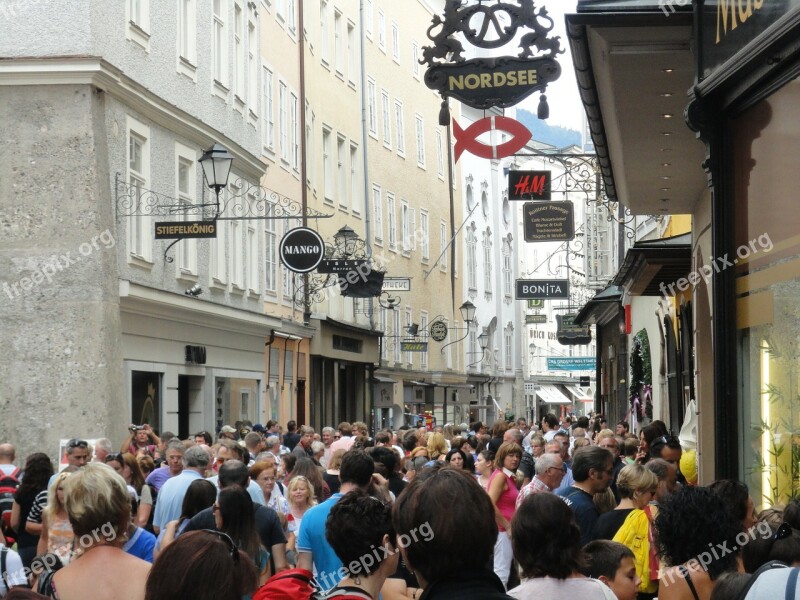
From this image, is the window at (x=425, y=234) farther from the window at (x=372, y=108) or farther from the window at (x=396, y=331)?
the window at (x=372, y=108)

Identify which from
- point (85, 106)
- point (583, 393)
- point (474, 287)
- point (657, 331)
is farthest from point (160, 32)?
point (583, 393)

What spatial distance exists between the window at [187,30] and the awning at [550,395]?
56.6 meters

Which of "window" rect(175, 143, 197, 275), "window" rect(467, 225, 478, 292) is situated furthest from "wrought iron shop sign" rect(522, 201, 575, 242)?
"window" rect(467, 225, 478, 292)

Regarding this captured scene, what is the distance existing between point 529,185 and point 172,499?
43.8ft

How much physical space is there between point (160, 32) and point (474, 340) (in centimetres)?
4163

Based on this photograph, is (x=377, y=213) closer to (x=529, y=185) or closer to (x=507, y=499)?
(x=529, y=185)

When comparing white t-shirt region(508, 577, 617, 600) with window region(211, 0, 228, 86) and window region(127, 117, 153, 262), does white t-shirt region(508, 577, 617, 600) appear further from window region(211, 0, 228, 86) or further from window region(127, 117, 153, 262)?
window region(211, 0, 228, 86)

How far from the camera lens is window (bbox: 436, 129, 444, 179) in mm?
57469

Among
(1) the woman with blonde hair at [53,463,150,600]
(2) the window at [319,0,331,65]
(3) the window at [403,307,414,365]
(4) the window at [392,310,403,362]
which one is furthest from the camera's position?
(3) the window at [403,307,414,365]

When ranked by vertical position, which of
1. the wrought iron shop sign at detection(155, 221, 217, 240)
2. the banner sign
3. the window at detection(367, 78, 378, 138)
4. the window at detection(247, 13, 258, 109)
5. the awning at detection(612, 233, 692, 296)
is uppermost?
the window at detection(367, 78, 378, 138)

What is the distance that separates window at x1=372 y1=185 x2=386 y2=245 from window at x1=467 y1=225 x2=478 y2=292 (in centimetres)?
1586

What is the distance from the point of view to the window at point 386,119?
157 ft

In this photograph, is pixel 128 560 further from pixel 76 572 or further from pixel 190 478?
pixel 190 478

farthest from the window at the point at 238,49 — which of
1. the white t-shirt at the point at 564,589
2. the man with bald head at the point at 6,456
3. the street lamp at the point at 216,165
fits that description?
the white t-shirt at the point at 564,589
